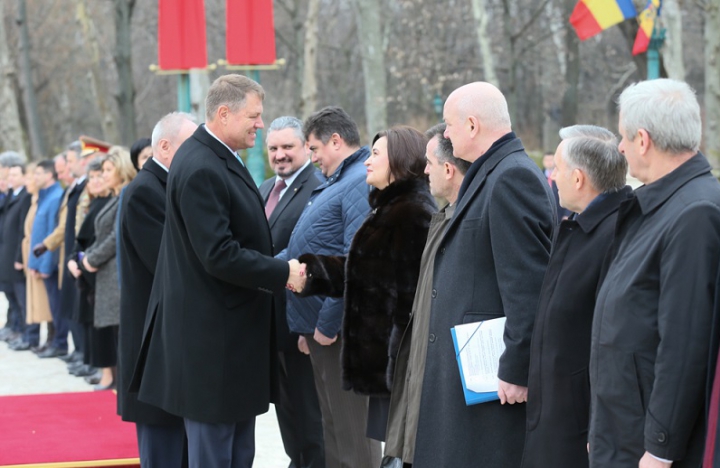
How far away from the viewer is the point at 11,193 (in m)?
12.2

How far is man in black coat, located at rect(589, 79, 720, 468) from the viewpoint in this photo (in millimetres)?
2961

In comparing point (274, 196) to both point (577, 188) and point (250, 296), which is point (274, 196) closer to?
point (250, 296)

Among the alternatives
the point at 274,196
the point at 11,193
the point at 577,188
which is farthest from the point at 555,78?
the point at 577,188

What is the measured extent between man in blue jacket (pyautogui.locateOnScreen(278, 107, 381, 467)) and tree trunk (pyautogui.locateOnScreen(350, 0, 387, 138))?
46.7 ft

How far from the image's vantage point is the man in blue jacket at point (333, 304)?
548 cm

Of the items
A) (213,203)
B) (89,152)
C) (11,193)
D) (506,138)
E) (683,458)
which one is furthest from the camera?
(11,193)

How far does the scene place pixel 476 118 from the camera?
407cm

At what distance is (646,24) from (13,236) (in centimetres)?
885

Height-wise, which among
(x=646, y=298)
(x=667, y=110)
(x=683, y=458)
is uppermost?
(x=667, y=110)

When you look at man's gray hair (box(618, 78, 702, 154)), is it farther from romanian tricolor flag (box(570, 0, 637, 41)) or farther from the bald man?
romanian tricolor flag (box(570, 0, 637, 41))

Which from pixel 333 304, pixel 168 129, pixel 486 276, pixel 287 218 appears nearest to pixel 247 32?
pixel 287 218

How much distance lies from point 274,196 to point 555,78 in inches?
1166

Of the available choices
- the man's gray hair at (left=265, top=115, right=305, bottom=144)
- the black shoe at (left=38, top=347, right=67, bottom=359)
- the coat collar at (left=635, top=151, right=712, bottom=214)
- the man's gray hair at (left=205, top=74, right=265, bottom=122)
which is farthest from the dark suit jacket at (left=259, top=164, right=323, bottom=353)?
the black shoe at (left=38, top=347, right=67, bottom=359)

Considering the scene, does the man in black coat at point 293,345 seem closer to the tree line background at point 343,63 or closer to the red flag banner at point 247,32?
the red flag banner at point 247,32
